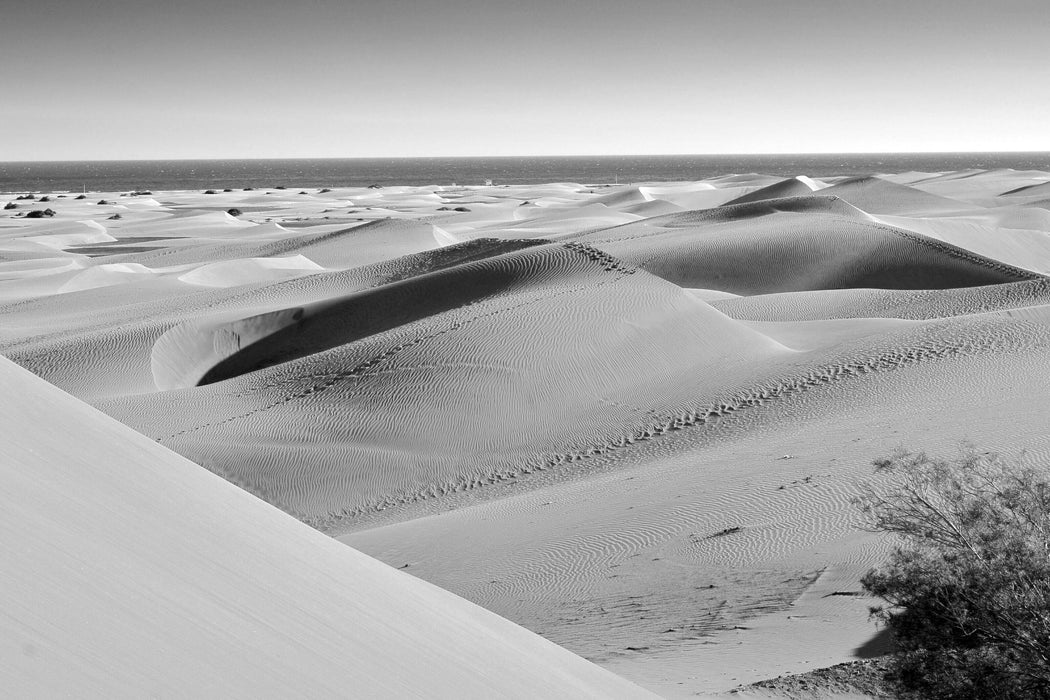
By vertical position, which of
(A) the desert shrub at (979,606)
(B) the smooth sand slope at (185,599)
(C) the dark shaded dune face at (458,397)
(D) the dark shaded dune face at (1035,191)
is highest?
(D) the dark shaded dune face at (1035,191)

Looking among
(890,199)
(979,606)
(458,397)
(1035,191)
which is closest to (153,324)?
(458,397)

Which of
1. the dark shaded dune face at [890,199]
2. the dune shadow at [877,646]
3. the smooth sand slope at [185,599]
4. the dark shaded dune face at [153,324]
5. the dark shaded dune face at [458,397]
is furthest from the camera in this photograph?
the dark shaded dune face at [890,199]

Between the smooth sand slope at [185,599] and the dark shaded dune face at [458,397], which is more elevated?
the smooth sand slope at [185,599]

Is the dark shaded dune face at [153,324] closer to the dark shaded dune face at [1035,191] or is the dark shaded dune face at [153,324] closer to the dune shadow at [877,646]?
the dune shadow at [877,646]

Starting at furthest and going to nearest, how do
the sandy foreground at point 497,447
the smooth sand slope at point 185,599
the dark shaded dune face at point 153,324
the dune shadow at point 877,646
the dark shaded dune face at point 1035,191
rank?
the dark shaded dune face at point 1035,191 → the dark shaded dune face at point 153,324 → the dune shadow at point 877,646 → the sandy foreground at point 497,447 → the smooth sand slope at point 185,599

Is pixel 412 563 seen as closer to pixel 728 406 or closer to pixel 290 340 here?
pixel 728 406

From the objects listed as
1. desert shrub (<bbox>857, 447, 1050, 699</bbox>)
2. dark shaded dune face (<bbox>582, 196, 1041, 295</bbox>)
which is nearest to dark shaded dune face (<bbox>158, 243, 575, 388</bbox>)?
dark shaded dune face (<bbox>582, 196, 1041, 295</bbox>)

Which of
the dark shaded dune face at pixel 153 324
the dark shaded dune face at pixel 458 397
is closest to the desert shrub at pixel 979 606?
the dark shaded dune face at pixel 458 397
